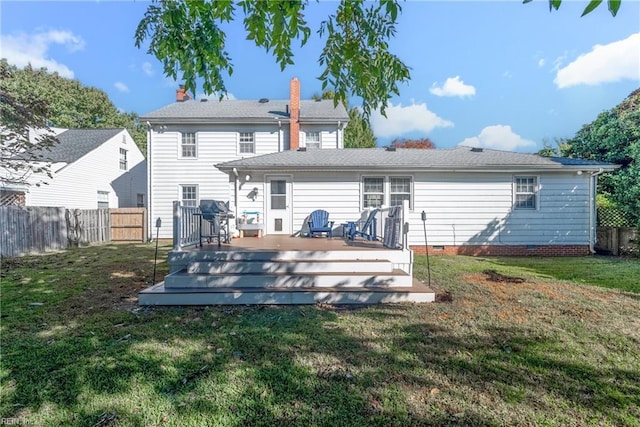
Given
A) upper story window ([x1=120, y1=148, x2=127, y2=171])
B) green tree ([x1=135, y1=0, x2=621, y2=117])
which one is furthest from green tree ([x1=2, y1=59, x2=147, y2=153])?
green tree ([x1=135, y1=0, x2=621, y2=117])

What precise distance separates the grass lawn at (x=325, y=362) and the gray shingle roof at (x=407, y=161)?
5826 millimetres

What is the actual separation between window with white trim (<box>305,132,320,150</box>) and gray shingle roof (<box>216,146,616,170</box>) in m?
3.18

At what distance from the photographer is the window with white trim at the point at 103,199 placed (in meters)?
17.3

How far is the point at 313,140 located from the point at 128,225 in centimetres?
966

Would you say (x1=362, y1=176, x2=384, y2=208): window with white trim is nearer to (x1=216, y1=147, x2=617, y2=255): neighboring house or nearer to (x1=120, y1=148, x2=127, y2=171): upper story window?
(x1=216, y1=147, x2=617, y2=255): neighboring house

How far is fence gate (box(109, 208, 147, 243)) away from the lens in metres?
14.8

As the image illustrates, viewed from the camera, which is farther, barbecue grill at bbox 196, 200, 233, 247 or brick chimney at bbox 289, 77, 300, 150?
brick chimney at bbox 289, 77, 300, 150

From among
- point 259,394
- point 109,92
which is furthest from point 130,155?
point 259,394

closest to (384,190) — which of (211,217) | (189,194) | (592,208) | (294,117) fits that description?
(211,217)

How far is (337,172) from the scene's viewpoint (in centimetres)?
1071

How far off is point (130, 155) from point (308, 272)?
19.8 metres

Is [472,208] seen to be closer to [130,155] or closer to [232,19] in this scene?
[232,19]

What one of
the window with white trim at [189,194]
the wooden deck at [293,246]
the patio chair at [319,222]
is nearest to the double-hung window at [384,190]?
the patio chair at [319,222]

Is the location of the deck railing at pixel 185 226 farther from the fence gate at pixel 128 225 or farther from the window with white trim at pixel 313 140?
the fence gate at pixel 128 225
